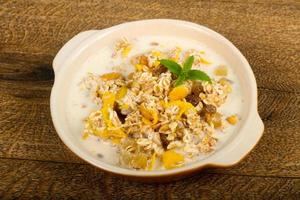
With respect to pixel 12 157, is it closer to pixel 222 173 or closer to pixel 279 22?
pixel 222 173

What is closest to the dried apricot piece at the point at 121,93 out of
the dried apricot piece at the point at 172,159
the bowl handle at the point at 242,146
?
the dried apricot piece at the point at 172,159

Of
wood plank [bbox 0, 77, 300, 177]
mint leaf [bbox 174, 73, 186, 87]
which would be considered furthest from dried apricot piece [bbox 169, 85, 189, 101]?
wood plank [bbox 0, 77, 300, 177]

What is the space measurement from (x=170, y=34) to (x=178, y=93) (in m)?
0.39

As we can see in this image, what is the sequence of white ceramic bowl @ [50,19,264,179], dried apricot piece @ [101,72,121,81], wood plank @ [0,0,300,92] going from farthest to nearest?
1. wood plank @ [0,0,300,92]
2. dried apricot piece @ [101,72,121,81]
3. white ceramic bowl @ [50,19,264,179]

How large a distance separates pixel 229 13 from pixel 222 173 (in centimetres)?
81

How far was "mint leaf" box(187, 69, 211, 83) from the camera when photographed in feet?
3.99

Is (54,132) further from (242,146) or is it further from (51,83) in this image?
(242,146)

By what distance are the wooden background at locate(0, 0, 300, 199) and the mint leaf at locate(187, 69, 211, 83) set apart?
0.28 m

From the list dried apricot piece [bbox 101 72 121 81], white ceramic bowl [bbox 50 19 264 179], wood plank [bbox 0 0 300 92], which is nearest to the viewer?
white ceramic bowl [bbox 50 19 264 179]

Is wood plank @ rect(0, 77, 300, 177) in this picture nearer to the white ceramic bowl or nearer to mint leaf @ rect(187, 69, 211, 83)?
the white ceramic bowl

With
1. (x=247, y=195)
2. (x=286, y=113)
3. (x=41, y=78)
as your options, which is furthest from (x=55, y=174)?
(x=286, y=113)

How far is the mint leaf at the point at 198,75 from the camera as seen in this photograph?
1.21 m

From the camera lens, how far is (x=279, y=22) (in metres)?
1.68

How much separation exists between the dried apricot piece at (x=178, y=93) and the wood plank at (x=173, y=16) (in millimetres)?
418
